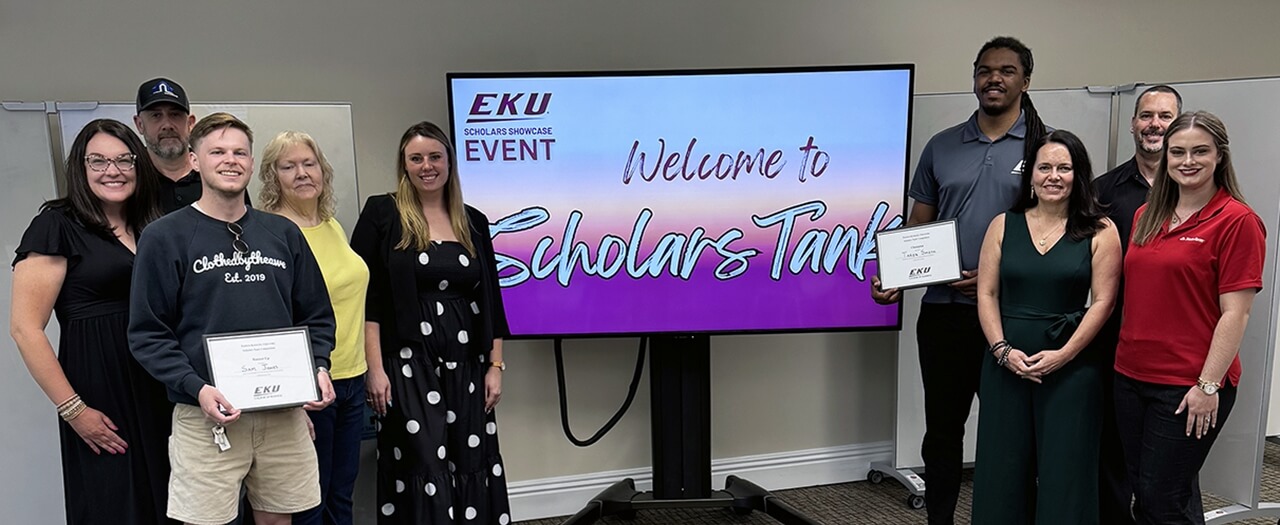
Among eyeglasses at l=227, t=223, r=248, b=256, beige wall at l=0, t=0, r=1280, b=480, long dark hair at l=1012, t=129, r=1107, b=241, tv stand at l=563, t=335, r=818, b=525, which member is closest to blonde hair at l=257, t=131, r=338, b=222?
eyeglasses at l=227, t=223, r=248, b=256

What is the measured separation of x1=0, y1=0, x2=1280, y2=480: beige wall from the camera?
2.76m

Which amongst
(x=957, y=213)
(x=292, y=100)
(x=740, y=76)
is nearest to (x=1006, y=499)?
(x=957, y=213)

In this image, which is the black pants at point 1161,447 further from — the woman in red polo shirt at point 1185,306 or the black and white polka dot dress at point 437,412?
the black and white polka dot dress at point 437,412

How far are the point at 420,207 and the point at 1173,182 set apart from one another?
6.67 ft

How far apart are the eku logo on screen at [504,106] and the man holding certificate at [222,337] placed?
3.25 ft

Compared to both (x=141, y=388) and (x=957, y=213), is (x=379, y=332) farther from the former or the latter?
(x=957, y=213)

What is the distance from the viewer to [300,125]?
2.75m

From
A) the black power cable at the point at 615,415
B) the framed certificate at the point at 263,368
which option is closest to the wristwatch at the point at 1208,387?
the black power cable at the point at 615,415

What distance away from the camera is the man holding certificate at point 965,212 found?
8.54 ft

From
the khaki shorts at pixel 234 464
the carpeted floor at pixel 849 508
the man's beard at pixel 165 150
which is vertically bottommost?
the carpeted floor at pixel 849 508

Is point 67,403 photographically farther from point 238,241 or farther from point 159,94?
point 159,94

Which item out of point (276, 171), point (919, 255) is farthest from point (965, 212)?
point (276, 171)

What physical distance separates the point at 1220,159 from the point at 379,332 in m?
2.27

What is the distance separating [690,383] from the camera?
304cm
